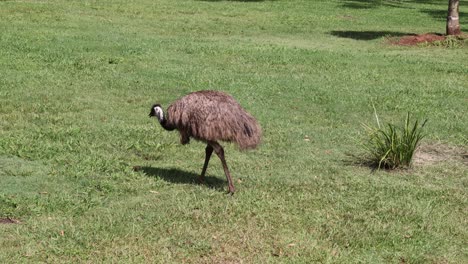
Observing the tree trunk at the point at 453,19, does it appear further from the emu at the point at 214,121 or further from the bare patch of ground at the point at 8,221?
the bare patch of ground at the point at 8,221

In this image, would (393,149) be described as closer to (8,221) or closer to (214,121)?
(214,121)

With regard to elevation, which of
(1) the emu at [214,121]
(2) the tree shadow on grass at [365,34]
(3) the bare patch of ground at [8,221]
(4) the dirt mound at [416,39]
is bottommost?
(2) the tree shadow on grass at [365,34]

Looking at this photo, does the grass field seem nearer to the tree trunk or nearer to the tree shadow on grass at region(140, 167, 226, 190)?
the tree shadow on grass at region(140, 167, 226, 190)

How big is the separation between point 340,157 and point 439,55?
9354 mm

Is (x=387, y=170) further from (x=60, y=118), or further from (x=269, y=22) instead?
(x=269, y=22)

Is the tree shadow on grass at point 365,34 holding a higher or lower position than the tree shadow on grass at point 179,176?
lower

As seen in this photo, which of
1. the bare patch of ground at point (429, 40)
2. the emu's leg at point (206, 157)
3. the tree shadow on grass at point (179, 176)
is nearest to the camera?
the emu's leg at point (206, 157)

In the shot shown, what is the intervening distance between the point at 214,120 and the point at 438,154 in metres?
3.71

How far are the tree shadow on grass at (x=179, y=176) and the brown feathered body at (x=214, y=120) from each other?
70 centimetres

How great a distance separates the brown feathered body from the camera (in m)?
7.53

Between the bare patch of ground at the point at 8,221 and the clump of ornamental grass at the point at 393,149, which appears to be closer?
the bare patch of ground at the point at 8,221

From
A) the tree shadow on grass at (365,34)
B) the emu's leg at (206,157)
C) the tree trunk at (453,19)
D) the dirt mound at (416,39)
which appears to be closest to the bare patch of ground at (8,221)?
the emu's leg at (206,157)

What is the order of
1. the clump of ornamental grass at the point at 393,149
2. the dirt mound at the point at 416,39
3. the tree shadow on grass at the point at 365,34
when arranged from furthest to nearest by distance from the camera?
the tree shadow on grass at the point at 365,34, the dirt mound at the point at 416,39, the clump of ornamental grass at the point at 393,149

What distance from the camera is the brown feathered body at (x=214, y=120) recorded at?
7527mm
